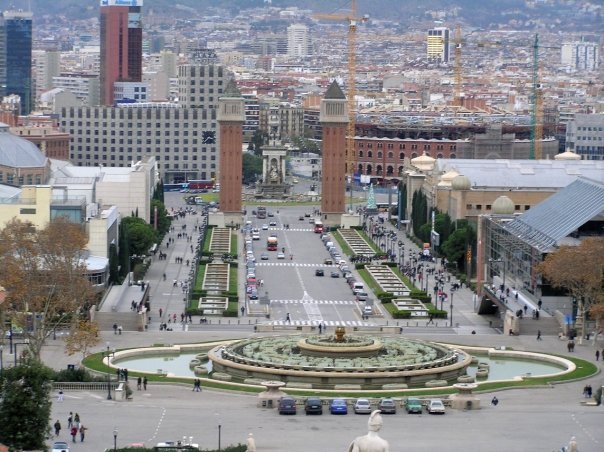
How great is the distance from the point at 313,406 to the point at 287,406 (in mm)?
834

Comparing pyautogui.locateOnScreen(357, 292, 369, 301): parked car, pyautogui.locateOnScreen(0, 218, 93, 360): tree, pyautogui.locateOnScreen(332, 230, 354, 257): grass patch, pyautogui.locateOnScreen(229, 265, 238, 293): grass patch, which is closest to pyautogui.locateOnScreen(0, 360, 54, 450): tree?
pyautogui.locateOnScreen(0, 218, 93, 360): tree

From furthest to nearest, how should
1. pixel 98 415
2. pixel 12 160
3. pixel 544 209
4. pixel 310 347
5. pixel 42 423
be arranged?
pixel 12 160 < pixel 544 209 < pixel 310 347 < pixel 98 415 < pixel 42 423

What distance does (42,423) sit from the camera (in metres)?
59.4

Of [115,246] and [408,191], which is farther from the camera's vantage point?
[408,191]

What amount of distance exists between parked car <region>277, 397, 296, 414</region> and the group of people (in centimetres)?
680

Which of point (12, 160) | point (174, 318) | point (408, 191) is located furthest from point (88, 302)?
point (408, 191)

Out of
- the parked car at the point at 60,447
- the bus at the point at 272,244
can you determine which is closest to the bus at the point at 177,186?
the bus at the point at 272,244

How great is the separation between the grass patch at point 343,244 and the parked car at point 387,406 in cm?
6006

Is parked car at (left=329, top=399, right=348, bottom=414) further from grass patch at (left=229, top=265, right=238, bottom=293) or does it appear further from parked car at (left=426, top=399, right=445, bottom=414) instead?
grass patch at (left=229, top=265, right=238, bottom=293)

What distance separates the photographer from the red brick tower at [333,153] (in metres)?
156

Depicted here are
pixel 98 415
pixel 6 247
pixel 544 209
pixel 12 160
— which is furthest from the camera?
pixel 12 160

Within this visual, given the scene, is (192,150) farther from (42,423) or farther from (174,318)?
(42,423)

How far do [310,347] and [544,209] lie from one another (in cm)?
2931

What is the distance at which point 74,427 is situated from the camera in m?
64.4
